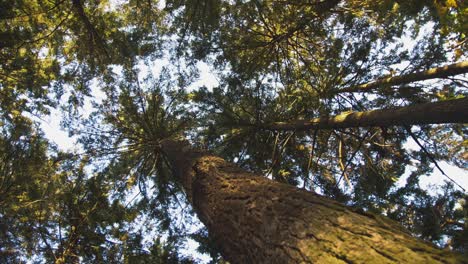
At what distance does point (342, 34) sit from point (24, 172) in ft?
21.2

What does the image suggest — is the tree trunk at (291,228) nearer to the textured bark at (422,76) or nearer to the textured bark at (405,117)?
the textured bark at (405,117)

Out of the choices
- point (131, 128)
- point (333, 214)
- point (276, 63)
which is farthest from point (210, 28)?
point (333, 214)

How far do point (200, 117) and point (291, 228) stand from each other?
4978 mm

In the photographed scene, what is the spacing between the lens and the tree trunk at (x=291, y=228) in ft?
5.62

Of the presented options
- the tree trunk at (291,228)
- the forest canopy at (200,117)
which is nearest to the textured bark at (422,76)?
the forest canopy at (200,117)

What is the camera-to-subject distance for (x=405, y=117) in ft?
13.6

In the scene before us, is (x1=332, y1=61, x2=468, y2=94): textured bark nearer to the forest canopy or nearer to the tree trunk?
the forest canopy

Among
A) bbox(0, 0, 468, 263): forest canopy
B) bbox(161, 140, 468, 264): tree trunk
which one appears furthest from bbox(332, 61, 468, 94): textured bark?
bbox(161, 140, 468, 264): tree trunk

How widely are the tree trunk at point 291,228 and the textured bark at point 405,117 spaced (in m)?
1.91

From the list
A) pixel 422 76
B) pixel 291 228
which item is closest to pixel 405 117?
pixel 422 76

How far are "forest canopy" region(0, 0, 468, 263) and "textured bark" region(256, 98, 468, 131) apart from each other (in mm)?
59

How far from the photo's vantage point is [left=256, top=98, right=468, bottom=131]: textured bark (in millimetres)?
3506

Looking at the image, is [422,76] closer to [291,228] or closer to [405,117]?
[405,117]

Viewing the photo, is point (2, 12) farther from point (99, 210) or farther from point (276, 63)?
point (276, 63)
